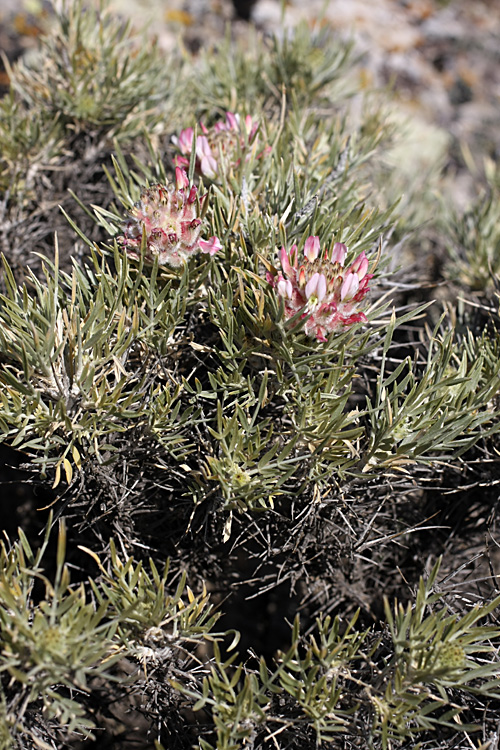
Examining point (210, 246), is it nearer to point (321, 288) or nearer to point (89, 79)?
point (321, 288)

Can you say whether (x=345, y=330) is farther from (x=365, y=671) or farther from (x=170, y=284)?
(x=365, y=671)

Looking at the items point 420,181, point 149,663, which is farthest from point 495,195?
point 149,663

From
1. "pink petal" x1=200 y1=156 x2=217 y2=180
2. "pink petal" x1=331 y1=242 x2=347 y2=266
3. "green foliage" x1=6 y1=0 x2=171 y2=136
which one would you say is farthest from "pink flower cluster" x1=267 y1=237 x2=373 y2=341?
"green foliage" x1=6 y1=0 x2=171 y2=136

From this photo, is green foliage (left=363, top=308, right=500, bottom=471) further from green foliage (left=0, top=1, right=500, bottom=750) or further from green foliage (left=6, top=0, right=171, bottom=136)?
green foliage (left=6, top=0, right=171, bottom=136)

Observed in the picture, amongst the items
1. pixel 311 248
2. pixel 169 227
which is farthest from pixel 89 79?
pixel 311 248

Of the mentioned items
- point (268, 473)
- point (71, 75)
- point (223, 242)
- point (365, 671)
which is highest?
point (71, 75)

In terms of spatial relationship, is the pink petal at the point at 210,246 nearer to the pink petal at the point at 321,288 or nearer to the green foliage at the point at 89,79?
the pink petal at the point at 321,288
